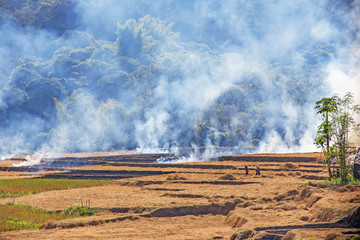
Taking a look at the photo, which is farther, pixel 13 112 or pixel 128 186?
pixel 13 112

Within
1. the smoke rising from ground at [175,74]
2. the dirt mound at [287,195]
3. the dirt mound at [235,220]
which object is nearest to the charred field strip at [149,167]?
the dirt mound at [287,195]

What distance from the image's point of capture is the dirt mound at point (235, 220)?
806 inches

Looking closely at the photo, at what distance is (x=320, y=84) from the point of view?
98625 millimetres

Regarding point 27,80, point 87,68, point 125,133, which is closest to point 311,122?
point 125,133

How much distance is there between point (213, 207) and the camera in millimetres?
25531

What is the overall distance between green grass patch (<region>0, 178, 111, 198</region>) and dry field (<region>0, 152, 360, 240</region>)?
205 cm

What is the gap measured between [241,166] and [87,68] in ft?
282

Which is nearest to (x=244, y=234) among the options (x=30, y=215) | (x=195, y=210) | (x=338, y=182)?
(x=195, y=210)

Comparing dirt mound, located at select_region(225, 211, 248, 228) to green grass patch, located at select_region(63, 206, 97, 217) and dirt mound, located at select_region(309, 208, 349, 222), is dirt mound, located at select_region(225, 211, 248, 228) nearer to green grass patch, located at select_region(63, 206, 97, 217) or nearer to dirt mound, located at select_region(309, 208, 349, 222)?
dirt mound, located at select_region(309, 208, 349, 222)

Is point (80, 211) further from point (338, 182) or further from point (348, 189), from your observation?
point (338, 182)

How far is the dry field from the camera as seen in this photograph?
1747cm

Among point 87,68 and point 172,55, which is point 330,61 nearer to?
point 172,55

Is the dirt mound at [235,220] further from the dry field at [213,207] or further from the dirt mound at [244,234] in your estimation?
the dirt mound at [244,234]

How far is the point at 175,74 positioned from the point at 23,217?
79.5 meters
